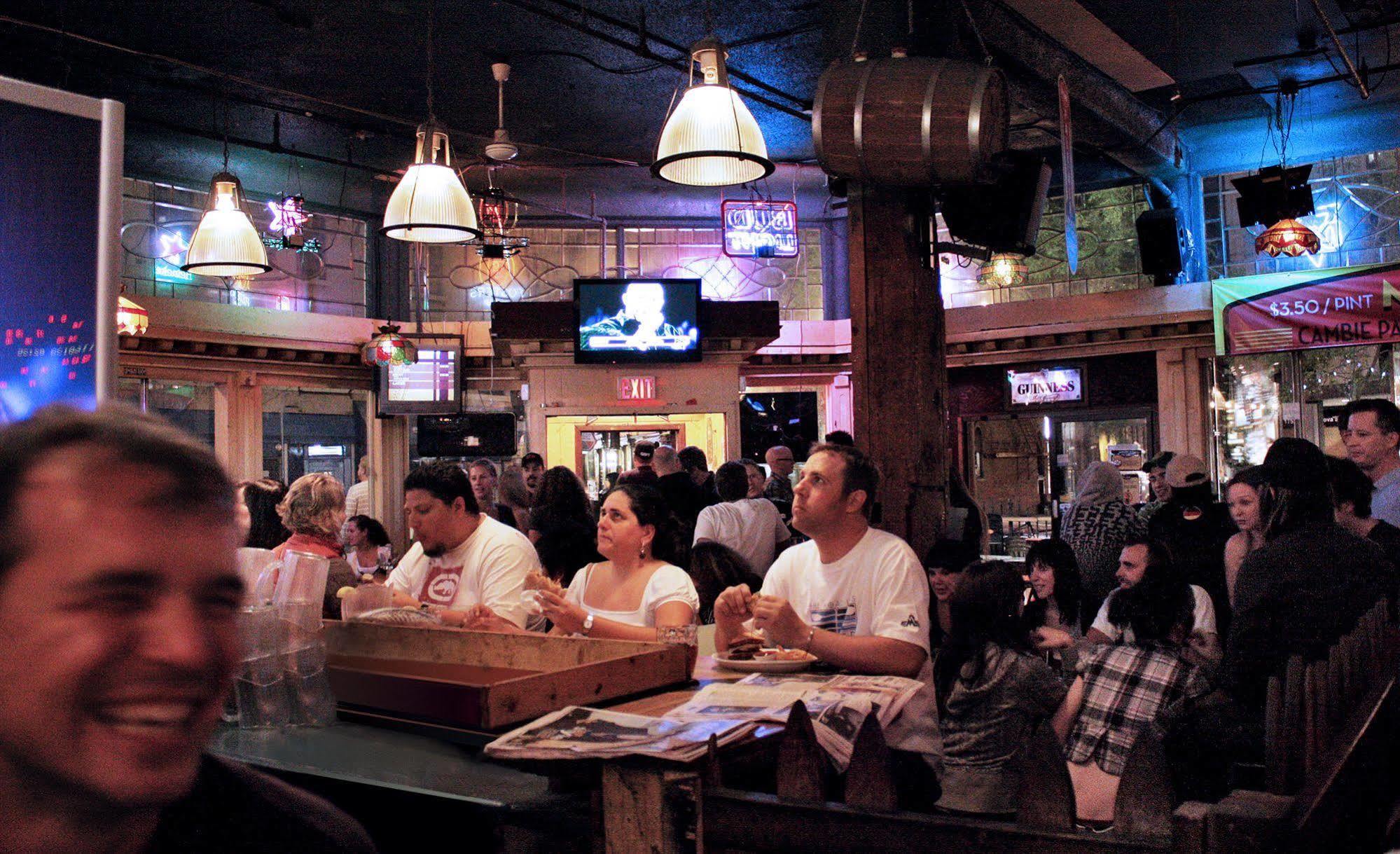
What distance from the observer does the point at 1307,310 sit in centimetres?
1048

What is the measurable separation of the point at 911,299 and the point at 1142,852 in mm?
3546

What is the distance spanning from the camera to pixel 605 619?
382 cm

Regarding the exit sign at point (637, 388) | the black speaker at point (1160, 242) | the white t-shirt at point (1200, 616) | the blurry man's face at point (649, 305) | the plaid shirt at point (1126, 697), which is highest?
the black speaker at point (1160, 242)

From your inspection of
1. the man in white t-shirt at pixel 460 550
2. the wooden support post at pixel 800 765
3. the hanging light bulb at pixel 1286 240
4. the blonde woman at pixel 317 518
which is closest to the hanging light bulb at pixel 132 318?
the blonde woman at pixel 317 518

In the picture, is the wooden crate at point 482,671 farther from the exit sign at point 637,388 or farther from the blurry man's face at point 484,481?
the exit sign at point 637,388

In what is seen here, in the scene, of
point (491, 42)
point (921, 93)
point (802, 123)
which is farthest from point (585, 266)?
point (921, 93)

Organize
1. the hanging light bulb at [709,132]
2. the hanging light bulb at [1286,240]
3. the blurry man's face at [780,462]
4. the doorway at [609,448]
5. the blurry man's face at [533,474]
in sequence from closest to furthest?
the hanging light bulb at [709,132] → the blurry man's face at [780,462] → the blurry man's face at [533,474] → the hanging light bulb at [1286,240] → the doorway at [609,448]

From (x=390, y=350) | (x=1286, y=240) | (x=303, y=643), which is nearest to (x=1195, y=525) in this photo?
(x=303, y=643)

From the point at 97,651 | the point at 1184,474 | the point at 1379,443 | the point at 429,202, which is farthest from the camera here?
the point at 1184,474

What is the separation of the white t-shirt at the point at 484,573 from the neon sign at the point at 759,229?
807 cm

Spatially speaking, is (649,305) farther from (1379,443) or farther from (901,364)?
(1379,443)

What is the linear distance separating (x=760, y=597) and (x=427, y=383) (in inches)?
392

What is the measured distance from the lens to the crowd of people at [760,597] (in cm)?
66

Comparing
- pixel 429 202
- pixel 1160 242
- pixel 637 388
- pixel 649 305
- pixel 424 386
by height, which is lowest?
pixel 637 388
